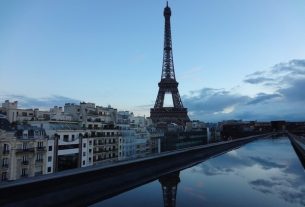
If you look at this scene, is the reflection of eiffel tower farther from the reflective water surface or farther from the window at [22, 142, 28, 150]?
the window at [22, 142, 28, 150]

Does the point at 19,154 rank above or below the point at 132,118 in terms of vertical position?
below

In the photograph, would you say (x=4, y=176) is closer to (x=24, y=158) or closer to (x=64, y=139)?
(x=24, y=158)

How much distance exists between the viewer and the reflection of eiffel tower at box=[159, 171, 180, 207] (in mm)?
20316

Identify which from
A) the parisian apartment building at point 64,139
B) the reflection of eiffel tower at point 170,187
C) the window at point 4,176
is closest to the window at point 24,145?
the parisian apartment building at point 64,139

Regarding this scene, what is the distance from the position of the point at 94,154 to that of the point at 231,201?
3303 centimetres

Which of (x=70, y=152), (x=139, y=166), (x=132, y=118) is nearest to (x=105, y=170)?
(x=139, y=166)

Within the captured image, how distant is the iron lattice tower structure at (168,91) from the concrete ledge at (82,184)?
67849 millimetres

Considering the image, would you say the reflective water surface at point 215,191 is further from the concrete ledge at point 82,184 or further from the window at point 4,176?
the window at point 4,176

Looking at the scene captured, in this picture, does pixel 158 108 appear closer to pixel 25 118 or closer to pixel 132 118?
pixel 132 118

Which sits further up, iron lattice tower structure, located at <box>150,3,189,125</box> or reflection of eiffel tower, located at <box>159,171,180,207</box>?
iron lattice tower structure, located at <box>150,3,189,125</box>

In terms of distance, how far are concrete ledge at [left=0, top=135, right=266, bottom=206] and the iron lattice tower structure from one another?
223 ft

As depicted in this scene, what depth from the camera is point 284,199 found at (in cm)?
2219

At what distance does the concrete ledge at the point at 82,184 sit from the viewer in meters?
15.2

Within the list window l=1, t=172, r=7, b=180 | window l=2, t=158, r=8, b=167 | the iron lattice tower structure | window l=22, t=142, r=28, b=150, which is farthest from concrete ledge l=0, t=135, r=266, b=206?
the iron lattice tower structure
